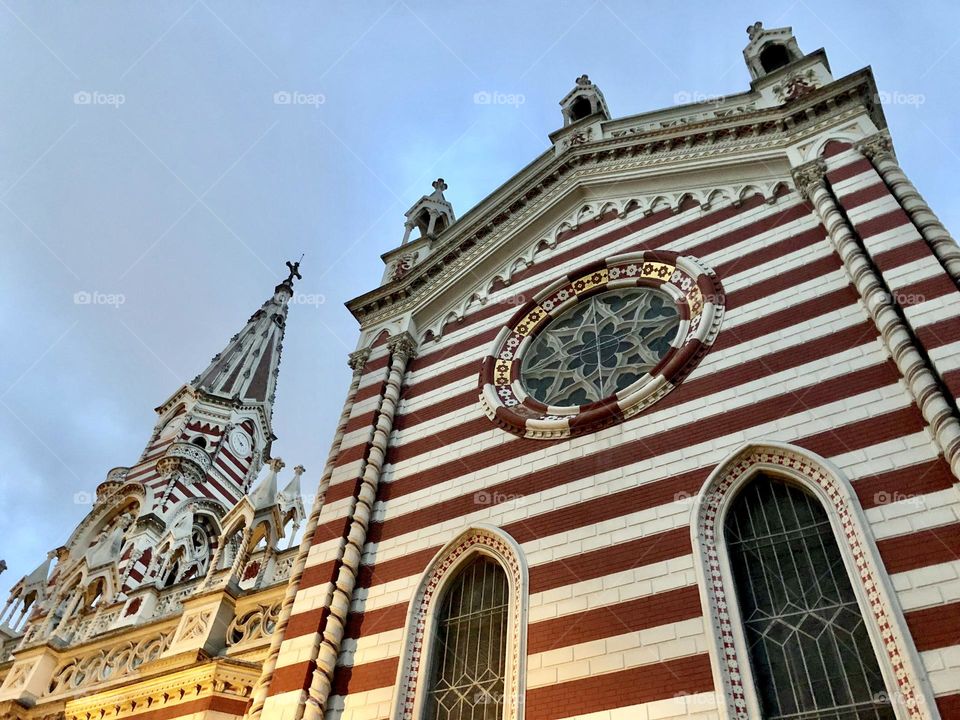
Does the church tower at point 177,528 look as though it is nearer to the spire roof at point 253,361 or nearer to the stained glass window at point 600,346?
the spire roof at point 253,361

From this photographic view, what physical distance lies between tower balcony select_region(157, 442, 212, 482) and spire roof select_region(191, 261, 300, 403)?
4.39 meters

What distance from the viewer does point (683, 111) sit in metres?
15.7

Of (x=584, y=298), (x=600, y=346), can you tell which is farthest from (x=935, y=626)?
(x=584, y=298)

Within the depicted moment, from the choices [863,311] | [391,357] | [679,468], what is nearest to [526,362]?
[391,357]

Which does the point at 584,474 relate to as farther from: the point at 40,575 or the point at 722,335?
the point at 40,575

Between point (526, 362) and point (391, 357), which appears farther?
point (391, 357)

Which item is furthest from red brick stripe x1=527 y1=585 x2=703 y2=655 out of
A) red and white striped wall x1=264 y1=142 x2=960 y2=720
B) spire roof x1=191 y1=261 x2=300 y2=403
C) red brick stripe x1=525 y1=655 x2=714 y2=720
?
spire roof x1=191 y1=261 x2=300 y2=403

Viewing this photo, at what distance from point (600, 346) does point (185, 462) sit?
2129 centimetres

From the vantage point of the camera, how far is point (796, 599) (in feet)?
26.9

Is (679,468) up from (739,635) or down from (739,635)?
up

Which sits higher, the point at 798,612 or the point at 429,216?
the point at 429,216

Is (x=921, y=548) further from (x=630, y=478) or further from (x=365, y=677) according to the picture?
(x=365, y=677)

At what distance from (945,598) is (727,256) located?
625 centimetres

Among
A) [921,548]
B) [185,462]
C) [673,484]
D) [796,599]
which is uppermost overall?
[185,462]
